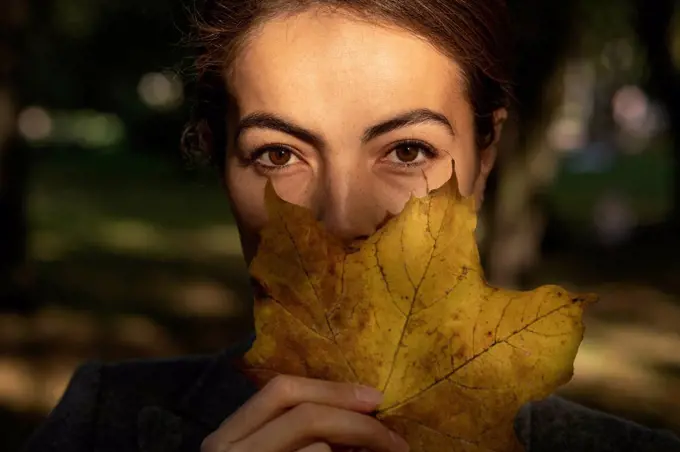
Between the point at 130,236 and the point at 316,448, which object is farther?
the point at 130,236

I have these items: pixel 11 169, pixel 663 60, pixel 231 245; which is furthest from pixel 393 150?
pixel 231 245

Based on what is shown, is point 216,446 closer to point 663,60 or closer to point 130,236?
point 663,60

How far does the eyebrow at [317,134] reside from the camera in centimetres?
171

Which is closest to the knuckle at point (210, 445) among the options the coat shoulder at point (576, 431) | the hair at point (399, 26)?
the hair at point (399, 26)

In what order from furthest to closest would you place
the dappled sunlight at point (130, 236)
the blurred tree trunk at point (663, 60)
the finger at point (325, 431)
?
the dappled sunlight at point (130, 236)
the blurred tree trunk at point (663, 60)
the finger at point (325, 431)

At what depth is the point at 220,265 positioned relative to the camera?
13055 millimetres

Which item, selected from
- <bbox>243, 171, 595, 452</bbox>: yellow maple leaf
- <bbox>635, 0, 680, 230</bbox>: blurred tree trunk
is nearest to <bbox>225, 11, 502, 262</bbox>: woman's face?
<bbox>243, 171, 595, 452</bbox>: yellow maple leaf

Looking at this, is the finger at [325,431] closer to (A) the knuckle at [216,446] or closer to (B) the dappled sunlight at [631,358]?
(A) the knuckle at [216,446]

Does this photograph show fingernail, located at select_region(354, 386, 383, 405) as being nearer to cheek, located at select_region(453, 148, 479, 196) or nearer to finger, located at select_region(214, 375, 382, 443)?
finger, located at select_region(214, 375, 382, 443)

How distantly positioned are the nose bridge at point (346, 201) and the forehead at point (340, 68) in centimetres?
11

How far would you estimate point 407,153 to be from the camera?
176 centimetres

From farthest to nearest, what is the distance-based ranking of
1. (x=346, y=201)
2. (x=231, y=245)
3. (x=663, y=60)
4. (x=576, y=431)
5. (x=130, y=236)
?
(x=130, y=236) → (x=231, y=245) → (x=663, y=60) → (x=576, y=431) → (x=346, y=201)

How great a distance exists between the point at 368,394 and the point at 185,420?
0.93 meters

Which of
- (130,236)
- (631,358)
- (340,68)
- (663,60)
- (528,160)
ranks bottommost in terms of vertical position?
(631,358)
